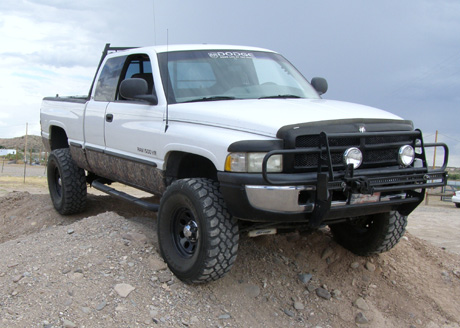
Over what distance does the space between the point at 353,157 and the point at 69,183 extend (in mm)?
4686

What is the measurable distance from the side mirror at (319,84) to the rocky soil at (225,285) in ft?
5.51

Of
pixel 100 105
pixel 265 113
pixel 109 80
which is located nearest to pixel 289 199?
pixel 265 113

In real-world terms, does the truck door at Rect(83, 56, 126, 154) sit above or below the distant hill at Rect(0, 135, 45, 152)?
above

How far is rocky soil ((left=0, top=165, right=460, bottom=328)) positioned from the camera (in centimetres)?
429

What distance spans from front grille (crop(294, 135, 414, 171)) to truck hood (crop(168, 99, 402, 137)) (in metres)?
0.18

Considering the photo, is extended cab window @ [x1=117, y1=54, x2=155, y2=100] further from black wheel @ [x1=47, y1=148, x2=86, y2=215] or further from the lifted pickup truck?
black wheel @ [x1=47, y1=148, x2=86, y2=215]

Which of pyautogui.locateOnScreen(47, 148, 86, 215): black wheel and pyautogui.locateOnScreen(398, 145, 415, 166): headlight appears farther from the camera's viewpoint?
pyautogui.locateOnScreen(47, 148, 86, 215): black wheel

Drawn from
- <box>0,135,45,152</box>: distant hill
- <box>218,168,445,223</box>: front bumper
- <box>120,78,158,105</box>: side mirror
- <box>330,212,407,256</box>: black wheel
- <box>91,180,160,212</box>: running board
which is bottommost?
<box>0,135,45,152</box>: distant hill

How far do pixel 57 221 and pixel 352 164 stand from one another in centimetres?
521

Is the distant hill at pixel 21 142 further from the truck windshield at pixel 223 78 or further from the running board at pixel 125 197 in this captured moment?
the truck windshield at pixel 223 78

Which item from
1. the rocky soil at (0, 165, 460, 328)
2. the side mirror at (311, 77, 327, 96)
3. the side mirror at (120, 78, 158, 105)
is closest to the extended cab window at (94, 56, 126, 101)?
the side mirror at (120, 78, 158, 105)

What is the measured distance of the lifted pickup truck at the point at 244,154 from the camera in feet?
13.1

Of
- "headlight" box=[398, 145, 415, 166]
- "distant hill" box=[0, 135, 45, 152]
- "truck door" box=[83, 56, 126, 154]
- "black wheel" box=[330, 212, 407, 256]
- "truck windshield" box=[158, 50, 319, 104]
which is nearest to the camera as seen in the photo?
"headlight" box=[398, 145, 415, 166]

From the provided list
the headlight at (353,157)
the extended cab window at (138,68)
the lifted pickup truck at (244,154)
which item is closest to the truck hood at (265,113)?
the lifted pickup truck at (244,154)
